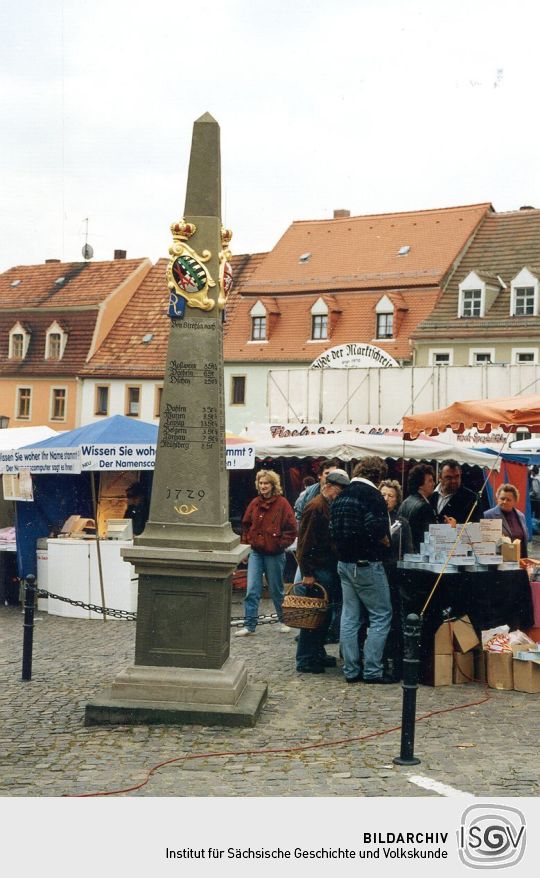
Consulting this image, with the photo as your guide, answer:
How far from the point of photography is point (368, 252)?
45719mm

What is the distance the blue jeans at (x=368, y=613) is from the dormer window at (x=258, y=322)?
36.7m

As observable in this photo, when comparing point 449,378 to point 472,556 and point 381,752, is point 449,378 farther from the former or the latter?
point 381,752

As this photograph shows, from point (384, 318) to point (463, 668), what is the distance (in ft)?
112

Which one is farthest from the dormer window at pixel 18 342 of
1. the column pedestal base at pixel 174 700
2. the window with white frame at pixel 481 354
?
the column pedestal base at pixel 174 700

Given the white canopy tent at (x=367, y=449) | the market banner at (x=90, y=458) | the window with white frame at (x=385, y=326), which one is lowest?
the market banner at (x=90, y=458)

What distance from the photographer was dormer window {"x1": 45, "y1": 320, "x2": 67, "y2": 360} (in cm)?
5203

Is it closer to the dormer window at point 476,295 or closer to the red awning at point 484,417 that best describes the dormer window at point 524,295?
the dormer window at point 476,295

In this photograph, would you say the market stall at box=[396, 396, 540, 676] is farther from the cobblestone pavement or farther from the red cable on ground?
the red cable on ground

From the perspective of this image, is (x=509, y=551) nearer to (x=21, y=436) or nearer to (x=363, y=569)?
(x=363, y=569)

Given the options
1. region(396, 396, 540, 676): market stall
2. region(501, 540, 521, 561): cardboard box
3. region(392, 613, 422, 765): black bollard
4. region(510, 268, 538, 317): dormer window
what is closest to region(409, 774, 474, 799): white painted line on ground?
region(392, 613, 422, 765): black bollard

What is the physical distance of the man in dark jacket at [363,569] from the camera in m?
9.15

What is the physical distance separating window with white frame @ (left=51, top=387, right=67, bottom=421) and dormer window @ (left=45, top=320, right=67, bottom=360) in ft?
5.14

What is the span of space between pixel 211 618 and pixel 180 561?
0.48 meters
